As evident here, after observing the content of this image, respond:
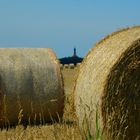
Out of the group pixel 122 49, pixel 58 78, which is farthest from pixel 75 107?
pixel 58 78

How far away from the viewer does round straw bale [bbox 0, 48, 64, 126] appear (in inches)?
374

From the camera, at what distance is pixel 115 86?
696cm

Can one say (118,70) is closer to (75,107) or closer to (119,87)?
(119,87)

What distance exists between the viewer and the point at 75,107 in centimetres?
780

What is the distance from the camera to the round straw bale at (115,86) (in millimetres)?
6864

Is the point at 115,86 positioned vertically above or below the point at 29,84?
above

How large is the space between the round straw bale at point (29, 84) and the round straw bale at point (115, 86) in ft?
7.35

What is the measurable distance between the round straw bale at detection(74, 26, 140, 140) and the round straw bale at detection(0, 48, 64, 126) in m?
2.24

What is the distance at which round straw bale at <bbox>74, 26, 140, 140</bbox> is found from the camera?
6.86 m

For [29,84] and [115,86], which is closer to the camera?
[115,86]

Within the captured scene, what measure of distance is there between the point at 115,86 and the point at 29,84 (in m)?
3.04

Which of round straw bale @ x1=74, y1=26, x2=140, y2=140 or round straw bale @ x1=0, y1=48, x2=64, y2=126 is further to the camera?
round straw bale @ x1=0, y1=48, x2=64, y2=126

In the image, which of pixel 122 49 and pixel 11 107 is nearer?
pixel 122 49

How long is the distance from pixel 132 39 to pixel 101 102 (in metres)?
1.03
